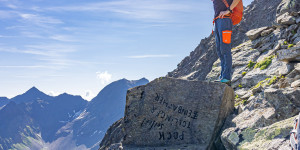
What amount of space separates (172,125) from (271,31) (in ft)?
47.4

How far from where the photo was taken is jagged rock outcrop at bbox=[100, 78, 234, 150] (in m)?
9.33

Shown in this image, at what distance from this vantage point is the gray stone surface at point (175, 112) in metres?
9.38

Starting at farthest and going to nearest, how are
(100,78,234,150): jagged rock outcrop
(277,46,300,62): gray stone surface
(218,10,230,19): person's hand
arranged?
(218,10,230,19): person's hand < (277,46,300,62): gray stone surface < (100,78,234,150): jagged rock outcrop

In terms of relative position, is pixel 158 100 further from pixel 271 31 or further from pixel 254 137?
pixel 271 31

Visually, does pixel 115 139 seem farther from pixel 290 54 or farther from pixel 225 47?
pixel 290 54

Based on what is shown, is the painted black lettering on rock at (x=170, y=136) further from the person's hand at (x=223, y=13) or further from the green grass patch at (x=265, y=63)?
the green grass patch at (x=265, y=63)

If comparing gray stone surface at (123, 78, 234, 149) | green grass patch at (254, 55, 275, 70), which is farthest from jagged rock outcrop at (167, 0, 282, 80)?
gray stone surface at (123, 78, 234, 149)

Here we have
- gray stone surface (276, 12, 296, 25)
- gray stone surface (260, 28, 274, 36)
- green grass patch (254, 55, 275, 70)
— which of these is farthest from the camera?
gray stone surface (260, 28, 274, 36)

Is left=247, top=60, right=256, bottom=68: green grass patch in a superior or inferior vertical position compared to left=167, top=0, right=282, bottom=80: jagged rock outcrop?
inferior

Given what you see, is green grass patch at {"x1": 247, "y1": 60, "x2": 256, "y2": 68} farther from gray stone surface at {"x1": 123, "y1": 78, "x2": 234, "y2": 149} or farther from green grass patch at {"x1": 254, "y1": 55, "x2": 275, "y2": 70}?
gray stone surface at {"x1": 123, "y1": 78, "x2": 234, "y2": 149}

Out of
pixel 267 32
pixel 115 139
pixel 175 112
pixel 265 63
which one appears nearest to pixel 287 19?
pixel 265 63

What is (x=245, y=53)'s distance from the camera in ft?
67.8

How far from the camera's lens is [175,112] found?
9.92m

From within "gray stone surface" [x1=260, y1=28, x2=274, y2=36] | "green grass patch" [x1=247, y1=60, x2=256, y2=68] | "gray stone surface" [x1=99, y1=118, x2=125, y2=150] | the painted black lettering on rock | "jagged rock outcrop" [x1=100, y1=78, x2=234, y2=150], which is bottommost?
"gray stone surface" [x1=99, y1=118, x2=125, y2=150]
